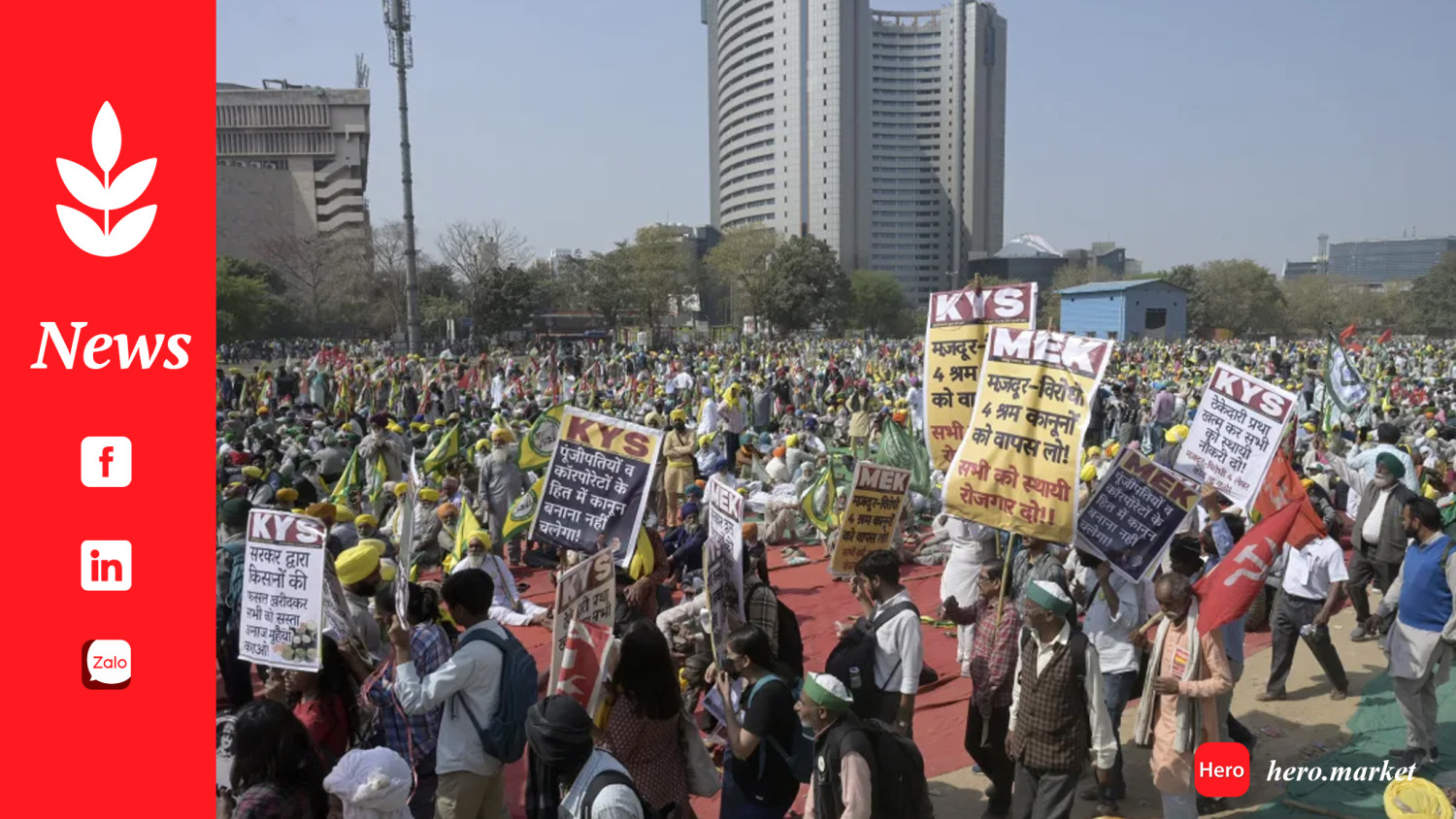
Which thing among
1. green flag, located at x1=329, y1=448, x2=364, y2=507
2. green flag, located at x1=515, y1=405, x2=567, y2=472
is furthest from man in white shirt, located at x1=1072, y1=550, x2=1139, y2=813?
green flag, located at x1=329, y1=448, x2=364, y2=507

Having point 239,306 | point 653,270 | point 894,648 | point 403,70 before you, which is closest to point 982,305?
point 894,648

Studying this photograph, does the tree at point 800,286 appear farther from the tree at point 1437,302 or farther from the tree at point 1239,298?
the tree at point 1437,302

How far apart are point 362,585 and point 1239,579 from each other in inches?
165

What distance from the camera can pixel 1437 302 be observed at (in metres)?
68.4

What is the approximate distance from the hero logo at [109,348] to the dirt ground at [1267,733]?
4582 millimetres

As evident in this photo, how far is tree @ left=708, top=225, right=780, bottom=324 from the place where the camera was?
6725 cm

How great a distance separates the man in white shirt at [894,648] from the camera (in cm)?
460

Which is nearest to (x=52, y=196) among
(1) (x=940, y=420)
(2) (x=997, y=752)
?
(1) (x=940, y=420)

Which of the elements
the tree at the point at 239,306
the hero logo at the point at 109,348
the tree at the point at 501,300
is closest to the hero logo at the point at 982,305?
the hero logo at the point at 109,348

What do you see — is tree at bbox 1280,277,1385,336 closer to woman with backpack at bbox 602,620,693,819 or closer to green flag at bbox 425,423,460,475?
green flag at bbox 425,423,460,475

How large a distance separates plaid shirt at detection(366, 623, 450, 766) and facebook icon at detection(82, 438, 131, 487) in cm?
171

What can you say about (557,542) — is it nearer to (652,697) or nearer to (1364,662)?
(652,697)

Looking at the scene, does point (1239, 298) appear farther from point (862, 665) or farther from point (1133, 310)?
point (862, 665)

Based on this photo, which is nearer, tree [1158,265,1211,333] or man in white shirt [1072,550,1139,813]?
man in white shirt [1072,550,1139,813]
